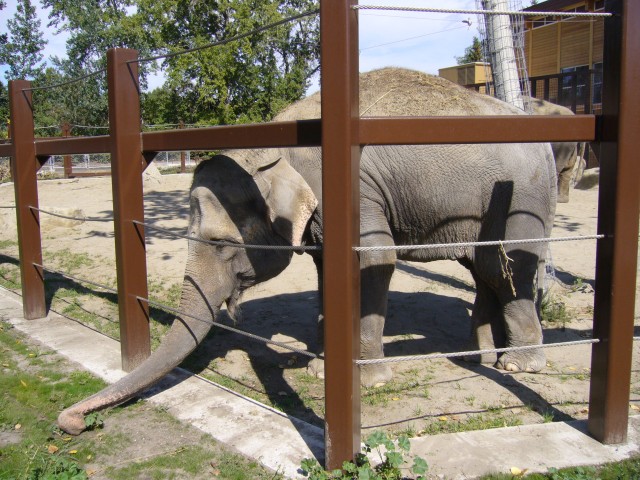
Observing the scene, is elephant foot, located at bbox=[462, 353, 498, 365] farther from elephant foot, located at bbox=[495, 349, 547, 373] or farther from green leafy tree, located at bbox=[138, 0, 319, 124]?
green leafy tree, located at bbox=[138, 0, 319, 124]

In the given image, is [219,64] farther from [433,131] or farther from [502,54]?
[433,131]

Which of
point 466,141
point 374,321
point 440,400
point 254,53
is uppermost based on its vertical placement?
point 254,53

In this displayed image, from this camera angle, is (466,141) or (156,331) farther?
(156,331)

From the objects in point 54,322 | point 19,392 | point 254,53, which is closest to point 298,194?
point 19,392

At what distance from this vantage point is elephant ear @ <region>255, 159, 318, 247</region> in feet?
12.9

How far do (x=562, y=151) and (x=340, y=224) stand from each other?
17.5 feet

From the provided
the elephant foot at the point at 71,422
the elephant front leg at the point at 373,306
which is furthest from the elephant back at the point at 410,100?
the elephant foot at the point at 71,422

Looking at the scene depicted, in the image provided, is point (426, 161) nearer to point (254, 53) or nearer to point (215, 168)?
point (215, 168)

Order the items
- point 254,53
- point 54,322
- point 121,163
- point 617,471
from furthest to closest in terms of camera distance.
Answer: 1. point 254,53
2. point 54,322
3. point 121,163
4. point 617,471

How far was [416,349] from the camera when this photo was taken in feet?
17.9

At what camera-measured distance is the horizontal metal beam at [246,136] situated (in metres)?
2.96

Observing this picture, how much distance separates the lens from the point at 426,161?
4.77 meters

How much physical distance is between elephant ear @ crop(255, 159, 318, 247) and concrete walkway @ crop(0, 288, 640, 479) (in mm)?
1064

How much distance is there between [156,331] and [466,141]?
12.4ft
